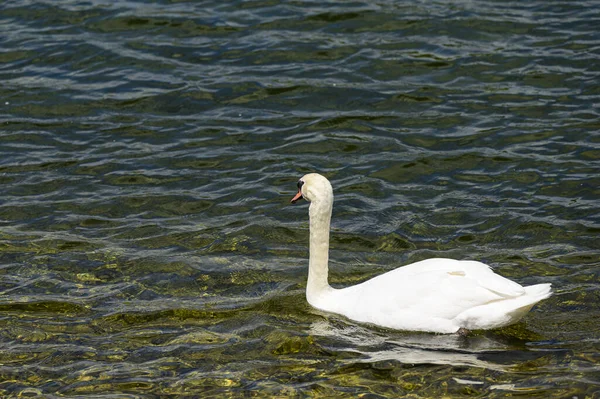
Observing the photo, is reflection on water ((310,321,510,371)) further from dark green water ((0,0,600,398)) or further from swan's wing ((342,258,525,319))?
swan's wing ((342,258,525,319))

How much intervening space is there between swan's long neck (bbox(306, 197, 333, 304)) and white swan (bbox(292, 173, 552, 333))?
12 millimetres

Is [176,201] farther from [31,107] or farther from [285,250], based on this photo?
[31,107]

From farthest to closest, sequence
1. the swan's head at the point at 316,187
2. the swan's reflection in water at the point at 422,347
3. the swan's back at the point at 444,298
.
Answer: the swan's head at the point at 316,187
the swan's back at the point at 444,298
the swan's reflection in water at the point at 422,347

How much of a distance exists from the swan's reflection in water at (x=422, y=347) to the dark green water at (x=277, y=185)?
23 millimetres

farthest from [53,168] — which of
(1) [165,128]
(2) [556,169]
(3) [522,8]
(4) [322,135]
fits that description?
(3) [522,8]

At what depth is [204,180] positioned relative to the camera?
11.4 m

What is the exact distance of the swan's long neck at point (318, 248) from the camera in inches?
335

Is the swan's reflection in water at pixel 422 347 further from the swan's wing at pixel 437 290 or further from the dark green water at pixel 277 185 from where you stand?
the swan's wing at pixel 437 290

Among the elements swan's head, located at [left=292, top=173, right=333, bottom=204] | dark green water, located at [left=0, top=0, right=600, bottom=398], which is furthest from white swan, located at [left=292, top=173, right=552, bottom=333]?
dark green water, located at [left=0, top=0, right=600, bottom=398]

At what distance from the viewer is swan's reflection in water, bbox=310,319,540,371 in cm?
734

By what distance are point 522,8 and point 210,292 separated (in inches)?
325

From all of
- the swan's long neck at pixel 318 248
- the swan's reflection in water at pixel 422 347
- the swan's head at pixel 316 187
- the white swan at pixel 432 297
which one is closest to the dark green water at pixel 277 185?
the swan's reflection in water at pixel 422 347

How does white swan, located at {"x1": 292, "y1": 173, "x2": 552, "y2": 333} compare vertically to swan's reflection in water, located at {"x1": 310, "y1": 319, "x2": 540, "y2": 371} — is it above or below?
above

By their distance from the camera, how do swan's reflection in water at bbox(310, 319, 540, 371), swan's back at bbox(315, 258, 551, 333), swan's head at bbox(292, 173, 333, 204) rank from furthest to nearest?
swan's head at bbox(292, 173, 333, 204)
swan's back at bbox(315, 258, 551, 333)
swan's reflection in water at bbox(310, 319, 540, 371)
